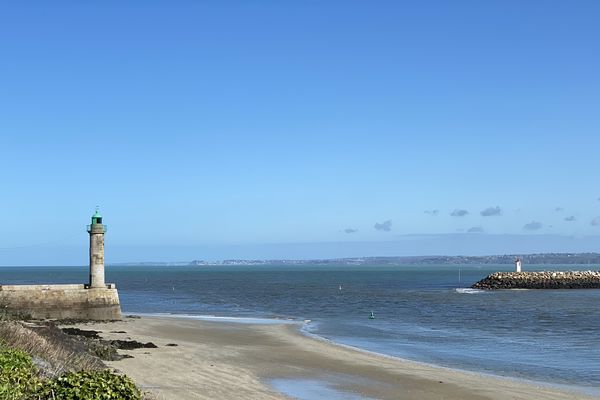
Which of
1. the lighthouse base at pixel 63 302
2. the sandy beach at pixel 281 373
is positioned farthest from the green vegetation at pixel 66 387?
the lighthouse base at pixel 63 302

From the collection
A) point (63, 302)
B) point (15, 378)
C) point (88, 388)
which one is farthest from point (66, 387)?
point (63, 302)

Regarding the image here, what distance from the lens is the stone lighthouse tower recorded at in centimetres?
4416

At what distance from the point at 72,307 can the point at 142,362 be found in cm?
1960

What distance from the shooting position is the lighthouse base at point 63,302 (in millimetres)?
42750

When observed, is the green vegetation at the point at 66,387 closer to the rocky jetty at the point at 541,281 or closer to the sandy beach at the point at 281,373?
the sandy beach at the point at 281,373

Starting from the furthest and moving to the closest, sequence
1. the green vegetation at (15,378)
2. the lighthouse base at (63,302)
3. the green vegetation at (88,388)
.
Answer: the lighthouse base at (63,302) < the green vegetation at (15,378) < the green vegetation at (88,388)

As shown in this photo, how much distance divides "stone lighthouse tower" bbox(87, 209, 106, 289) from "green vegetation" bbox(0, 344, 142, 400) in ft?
111

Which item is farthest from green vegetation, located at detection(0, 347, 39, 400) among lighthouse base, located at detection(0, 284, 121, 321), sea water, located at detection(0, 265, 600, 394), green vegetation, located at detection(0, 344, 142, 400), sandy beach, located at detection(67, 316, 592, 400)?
lighthouse base, located at detection(0, 284, 121, 321)

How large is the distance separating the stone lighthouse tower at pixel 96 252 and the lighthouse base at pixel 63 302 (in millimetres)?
499

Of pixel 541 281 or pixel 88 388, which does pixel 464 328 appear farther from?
pixel 541 281

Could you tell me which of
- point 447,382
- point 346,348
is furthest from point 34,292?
point 447,382

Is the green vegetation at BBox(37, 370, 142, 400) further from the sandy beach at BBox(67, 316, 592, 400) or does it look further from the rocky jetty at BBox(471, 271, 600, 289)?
the rocky jetty at BBox(471, 271, 600, 289)

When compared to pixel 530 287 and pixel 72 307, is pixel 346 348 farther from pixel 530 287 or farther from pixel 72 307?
pixel 530 287

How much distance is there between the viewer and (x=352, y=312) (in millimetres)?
59750
